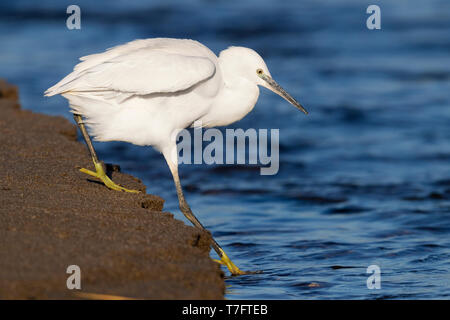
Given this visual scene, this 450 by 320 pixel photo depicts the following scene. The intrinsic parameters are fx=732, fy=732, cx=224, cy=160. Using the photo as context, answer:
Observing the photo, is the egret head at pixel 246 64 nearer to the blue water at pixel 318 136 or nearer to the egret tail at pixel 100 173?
the egret tail at pixel 100 173

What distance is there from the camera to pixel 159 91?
16.2ft

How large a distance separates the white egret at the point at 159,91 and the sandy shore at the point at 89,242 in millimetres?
421

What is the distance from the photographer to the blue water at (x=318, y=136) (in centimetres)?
554

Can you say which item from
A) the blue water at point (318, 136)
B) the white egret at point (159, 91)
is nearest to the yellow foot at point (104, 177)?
the white egret at point (159, 91)

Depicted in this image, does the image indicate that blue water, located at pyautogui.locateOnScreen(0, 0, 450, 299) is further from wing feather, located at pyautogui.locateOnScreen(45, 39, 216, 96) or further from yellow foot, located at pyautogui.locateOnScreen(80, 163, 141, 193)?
wing feather, located at pyautogui.locateOnScreen(45, 39, 216, 96)

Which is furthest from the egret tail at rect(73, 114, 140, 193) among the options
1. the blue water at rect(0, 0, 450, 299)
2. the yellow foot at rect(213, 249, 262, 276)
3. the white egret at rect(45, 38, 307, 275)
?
the blue water at rect(0, 0, 450, 299)

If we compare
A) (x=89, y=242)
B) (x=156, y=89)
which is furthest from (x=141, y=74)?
(x=89, y=242)

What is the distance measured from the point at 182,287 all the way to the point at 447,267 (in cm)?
247

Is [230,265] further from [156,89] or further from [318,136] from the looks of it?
[318,136]

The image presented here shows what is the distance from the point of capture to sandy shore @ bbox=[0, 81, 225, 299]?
3494 mm

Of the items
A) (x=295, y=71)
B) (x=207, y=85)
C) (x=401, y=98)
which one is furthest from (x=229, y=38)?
(x=207, y=85)

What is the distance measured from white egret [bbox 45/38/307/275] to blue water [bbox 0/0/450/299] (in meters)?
1.03

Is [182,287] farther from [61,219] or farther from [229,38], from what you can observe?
[229,38]

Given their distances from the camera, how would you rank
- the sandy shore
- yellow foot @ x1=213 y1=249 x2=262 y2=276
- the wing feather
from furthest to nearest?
1. yellow foot @ x1=213 y1=249 x2=262 y2=276
2. the wing feather
3. the sandy shore
